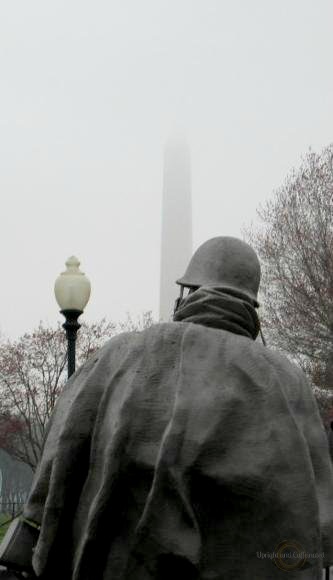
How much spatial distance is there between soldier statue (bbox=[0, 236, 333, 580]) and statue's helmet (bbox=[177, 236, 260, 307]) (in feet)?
0.85

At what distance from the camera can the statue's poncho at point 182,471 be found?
2.65m

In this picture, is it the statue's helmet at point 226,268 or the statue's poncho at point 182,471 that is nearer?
the statue's poncho at point 182,471

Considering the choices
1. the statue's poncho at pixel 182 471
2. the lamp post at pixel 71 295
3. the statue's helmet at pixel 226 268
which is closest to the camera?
the statue's poncho at pixel 182 471

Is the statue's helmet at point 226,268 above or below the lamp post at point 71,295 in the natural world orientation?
above

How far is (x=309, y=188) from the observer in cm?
2502

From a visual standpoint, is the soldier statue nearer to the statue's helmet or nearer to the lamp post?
the statue's helmet

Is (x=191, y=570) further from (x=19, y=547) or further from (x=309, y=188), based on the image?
(x=309, y=188)

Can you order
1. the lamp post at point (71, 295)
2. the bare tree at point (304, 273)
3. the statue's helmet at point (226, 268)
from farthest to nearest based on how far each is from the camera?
the bare tree at point (304, 273) < the lamp post at point (71, 295) < the statue's helmet at point (226, 268)

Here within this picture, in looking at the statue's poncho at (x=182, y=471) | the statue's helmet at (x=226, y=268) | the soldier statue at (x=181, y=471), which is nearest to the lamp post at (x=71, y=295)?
the statue's helmet at (x=226, y=268)

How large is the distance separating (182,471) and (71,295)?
8.38 metres

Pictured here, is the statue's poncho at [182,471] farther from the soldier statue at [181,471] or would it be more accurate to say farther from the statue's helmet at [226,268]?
the statue's helmet at [226,268]

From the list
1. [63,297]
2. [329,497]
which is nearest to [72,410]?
[329,497]

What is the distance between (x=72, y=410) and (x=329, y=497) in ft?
3.08

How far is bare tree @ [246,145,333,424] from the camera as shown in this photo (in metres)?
24.2
